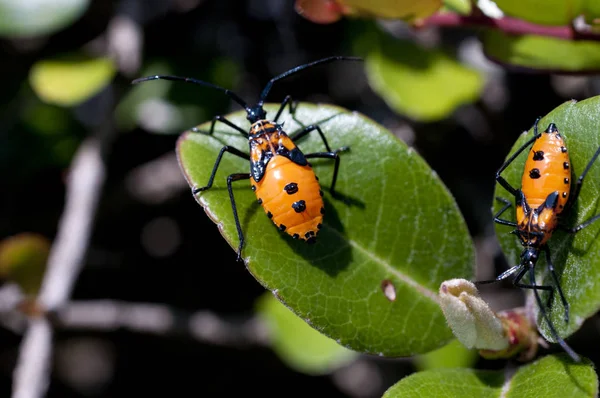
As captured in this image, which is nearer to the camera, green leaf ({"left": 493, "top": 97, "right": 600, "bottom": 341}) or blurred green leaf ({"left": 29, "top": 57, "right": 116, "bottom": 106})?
green leaf ({"left": 493, "top": 97, "right": 600, "bottom": 341})

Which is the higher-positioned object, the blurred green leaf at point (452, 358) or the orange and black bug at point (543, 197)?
the orange and black bug at point (543, 197)

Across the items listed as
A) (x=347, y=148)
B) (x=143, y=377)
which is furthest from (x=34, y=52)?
(x=347, y=148)

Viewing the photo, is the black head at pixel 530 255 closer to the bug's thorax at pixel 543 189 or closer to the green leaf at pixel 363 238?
the bug's thorax at pixel 543 189

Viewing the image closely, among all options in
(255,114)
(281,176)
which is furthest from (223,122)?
(281,176)

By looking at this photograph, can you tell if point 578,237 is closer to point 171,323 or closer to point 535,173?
point 535,173

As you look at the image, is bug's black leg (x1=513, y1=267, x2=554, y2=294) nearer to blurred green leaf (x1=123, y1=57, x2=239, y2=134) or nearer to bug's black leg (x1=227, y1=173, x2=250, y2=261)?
bug's black leg (x1=227, y1=173, x2=250, y2=261)

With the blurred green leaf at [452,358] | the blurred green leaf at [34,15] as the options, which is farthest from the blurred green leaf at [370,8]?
the blurred green leaf at [452,358]

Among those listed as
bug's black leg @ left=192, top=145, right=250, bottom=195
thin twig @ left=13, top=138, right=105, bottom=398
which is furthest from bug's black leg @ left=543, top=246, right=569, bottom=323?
thin twig @ left=13, top=138, right=105, bottom=398
